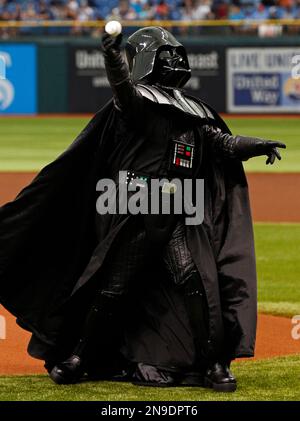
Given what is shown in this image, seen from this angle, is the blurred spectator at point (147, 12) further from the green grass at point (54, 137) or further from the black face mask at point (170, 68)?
the black face mask at point (170, 68)

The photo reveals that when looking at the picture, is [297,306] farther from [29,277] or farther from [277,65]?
[277,65]

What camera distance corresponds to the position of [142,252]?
600cm

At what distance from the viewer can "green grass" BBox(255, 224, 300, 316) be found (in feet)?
29.1

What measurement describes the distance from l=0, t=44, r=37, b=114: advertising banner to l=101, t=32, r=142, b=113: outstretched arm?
73.5 ft

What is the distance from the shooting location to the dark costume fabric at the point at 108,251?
5.99 m

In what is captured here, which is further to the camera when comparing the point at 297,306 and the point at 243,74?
the point at 243,74

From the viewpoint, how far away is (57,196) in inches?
241

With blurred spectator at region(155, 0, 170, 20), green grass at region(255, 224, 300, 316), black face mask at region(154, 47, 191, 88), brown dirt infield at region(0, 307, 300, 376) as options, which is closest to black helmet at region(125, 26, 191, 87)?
black face mask at region(154, 47, 191, 88)

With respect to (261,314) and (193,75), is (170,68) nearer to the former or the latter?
(261,314)

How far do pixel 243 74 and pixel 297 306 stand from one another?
1920cm

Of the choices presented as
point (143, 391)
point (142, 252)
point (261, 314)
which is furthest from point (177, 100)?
point (261, 314)

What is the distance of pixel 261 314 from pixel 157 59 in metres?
3.06

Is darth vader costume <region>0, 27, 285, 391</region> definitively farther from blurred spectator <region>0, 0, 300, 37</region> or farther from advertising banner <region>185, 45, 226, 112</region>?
blurred spectator <region>0, 0, 300, 37</region>

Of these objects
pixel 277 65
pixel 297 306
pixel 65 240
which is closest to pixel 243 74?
pixel 277 65
